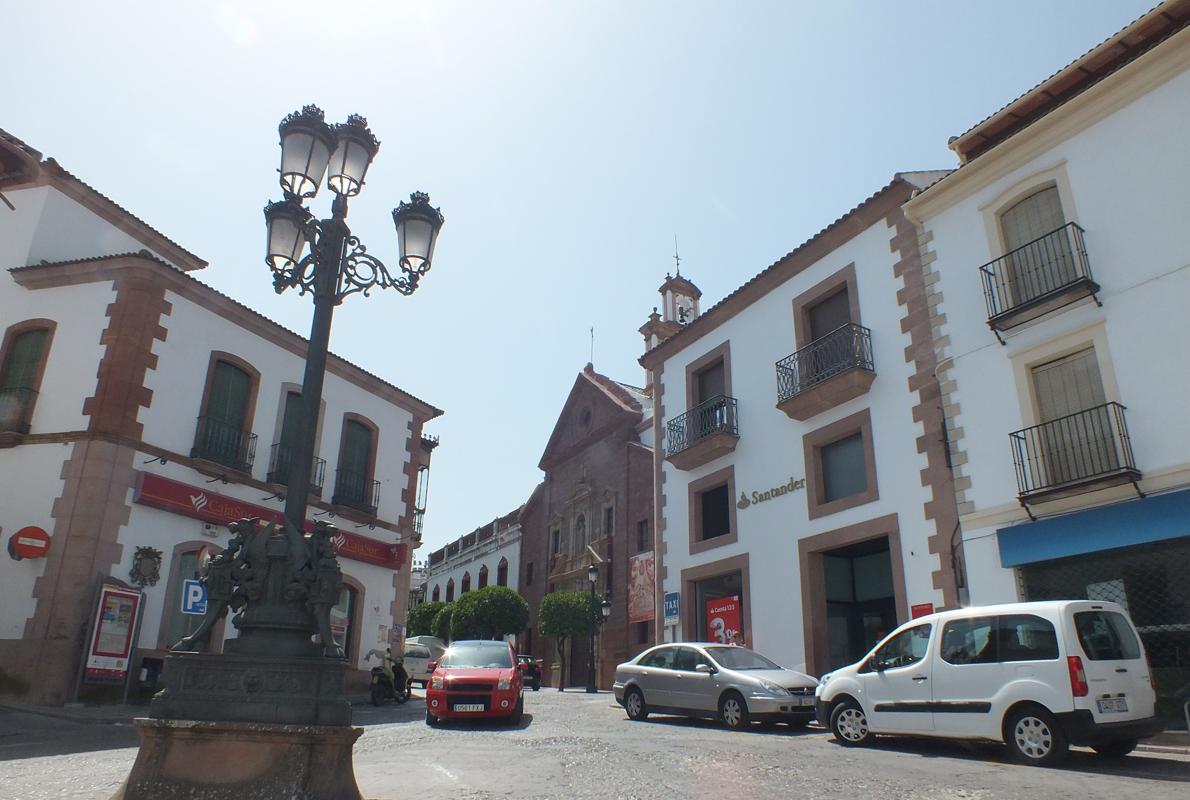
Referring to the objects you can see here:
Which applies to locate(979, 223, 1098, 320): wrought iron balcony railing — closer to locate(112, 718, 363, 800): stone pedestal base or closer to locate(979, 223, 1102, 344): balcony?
locate(979, 223, 1102, 344): balcony

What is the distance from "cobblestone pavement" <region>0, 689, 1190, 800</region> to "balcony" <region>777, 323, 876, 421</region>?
684 cm

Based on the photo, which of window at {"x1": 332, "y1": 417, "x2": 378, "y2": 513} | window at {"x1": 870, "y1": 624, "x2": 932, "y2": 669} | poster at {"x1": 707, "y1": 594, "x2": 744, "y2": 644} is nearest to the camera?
window at {"x1": 870, "y1": 624, "x2": 932, "y2": 669}

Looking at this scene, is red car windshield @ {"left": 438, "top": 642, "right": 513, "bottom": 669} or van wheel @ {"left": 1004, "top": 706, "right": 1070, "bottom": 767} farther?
red car windshield @ {"left": 438, "top": 642, "right": 513, "bottom": 669}

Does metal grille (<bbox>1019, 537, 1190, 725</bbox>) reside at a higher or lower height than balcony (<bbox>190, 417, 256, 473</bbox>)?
lower

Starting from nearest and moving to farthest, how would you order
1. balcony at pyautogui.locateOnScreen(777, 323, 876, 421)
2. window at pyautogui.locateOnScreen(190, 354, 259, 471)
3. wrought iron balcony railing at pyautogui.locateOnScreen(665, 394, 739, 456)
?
balcony at pyautogui.locateOnScreen(777, 323, 876, 421) < window at pyautogui.locateOnScreen(190, 354, 259, 471) < wrought iron balcony railing at pyautogui.locateOnScreen(665, 394, 739, 456)

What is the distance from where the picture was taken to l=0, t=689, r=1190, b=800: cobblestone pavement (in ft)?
21.6

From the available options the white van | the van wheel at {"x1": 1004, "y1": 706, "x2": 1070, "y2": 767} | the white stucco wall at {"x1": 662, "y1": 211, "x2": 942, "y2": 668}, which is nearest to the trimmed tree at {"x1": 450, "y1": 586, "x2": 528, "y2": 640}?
the white stucco wall at {"x1": 662, "y1": 211, "x2": 942, "y2": 668}

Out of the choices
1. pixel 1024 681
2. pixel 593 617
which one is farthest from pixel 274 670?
pixel 593 617

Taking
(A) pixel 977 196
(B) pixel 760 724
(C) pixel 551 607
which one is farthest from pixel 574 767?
(C) pixel 551 607

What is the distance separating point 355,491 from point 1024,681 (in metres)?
16.3

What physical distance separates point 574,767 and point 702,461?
12.0 metres

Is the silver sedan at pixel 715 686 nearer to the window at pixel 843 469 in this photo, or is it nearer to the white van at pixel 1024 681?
the white van at pixel 1024 681

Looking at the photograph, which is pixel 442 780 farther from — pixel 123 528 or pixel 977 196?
pixel 977 196

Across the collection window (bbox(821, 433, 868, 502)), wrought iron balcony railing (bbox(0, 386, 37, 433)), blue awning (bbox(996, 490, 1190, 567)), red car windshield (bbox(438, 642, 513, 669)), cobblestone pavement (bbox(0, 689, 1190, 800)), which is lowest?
cobblestone pavement (bbox(0, 689, 1190, 800))
